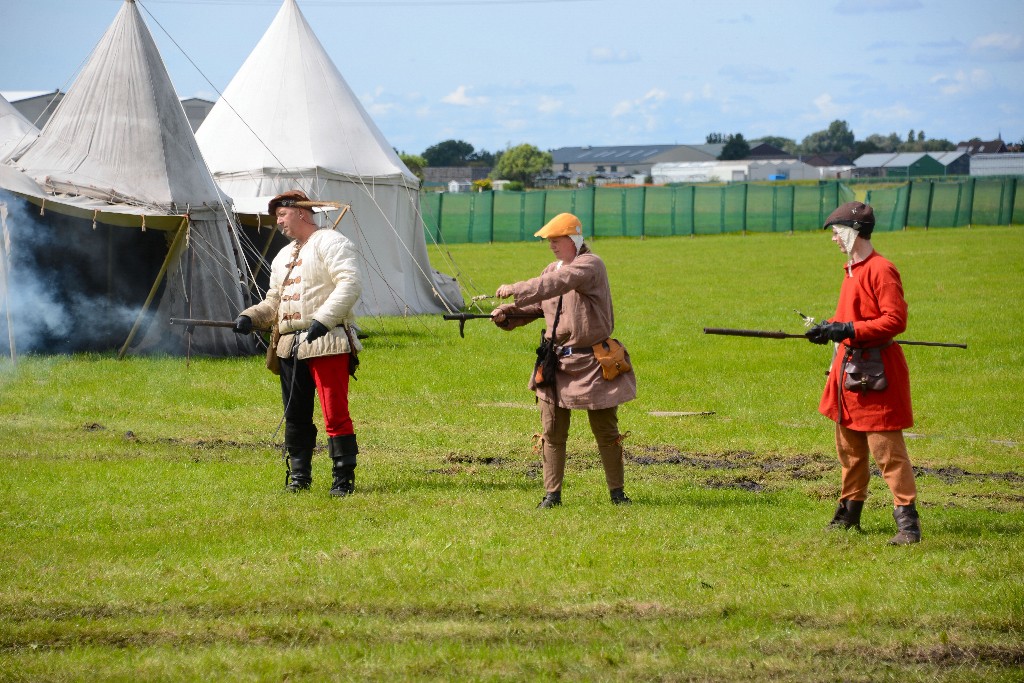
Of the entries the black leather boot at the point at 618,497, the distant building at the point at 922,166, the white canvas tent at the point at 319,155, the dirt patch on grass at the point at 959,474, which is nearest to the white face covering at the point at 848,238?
the black leather boot at the point at 618,497

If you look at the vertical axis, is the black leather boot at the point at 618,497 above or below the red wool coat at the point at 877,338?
below

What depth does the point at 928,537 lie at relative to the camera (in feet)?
21.1

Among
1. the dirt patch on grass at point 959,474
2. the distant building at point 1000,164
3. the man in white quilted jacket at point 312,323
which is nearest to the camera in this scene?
the man in white quilted jacket at point 312,323

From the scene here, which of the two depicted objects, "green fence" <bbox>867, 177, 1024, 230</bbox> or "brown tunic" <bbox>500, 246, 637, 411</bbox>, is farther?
"green fence" <bbox>867, 177, 1024, 230</bbox>

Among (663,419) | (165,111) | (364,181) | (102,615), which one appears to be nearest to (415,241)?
(364,181)

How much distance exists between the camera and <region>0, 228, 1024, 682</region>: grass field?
15.5ft

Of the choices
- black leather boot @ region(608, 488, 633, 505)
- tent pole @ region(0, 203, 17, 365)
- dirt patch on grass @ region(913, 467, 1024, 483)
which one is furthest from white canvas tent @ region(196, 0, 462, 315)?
black leather boot @ region(608, 488, 633, 505)

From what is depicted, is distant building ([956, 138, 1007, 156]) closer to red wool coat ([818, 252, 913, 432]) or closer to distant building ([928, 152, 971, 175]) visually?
distant building ([928, 152, 971, 175])

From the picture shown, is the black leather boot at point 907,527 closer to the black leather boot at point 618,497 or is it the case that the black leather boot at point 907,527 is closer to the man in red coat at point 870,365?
the man in red coat at point 870,365

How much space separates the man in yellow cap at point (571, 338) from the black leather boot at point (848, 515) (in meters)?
1.34

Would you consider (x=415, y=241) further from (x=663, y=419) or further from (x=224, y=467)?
(x=224, y=467)

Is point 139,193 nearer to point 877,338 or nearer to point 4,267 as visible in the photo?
point 4,267

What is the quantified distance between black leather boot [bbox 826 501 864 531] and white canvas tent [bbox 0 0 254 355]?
9.02 m

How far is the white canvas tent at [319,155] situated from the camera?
734 inches
